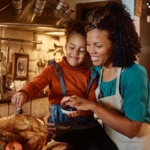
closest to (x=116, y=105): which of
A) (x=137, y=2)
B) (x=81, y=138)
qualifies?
(x=81, y=138)

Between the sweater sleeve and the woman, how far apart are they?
135 mm

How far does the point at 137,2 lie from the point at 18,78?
1063 mm

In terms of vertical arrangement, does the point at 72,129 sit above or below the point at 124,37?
below

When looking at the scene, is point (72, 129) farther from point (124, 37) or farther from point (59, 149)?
point (124, 37)

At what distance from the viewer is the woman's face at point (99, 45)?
1.00 m

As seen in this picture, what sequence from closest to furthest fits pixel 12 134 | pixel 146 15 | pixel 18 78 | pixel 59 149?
pixel 12 134 < pixel 59 149 < pixel 18 78 < pixel 146 15

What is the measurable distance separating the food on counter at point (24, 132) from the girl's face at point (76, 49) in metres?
0.40

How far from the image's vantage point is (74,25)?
4.17 ft

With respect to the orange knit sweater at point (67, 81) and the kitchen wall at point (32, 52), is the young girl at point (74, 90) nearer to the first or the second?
the orange knit sweater at point (67, 81)

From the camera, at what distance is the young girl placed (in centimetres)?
113

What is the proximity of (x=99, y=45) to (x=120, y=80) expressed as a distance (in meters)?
0.17

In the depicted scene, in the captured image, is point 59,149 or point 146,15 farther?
point 146,15

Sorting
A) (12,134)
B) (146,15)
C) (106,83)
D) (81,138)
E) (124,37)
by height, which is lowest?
(81,138)

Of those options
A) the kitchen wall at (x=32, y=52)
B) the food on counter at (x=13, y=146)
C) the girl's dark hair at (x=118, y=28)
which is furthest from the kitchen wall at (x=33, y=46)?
the food on counter at (x=13, y=146)
